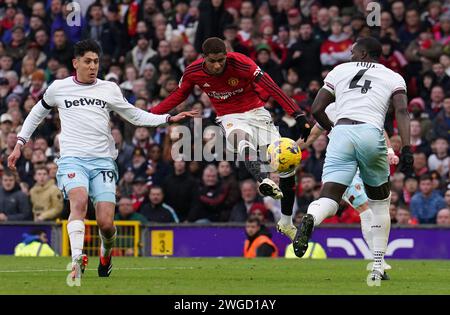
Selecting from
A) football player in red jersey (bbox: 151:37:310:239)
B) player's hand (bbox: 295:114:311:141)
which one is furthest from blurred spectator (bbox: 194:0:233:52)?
player's hand (bbox: 295:114:311:141)

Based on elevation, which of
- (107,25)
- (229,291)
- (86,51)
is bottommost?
(229,291)

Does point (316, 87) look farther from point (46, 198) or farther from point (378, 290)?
point (378, 290)

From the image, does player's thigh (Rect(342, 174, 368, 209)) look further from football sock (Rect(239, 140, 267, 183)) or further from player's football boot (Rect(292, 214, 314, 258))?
player's football boot (Rect(292, 214, 314, 258))

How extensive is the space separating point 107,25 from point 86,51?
1436 centimetres

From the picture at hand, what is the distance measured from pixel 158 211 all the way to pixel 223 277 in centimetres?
836

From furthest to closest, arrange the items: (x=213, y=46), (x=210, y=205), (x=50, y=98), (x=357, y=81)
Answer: (x=210, y=205)
(x=213, y=46)
(x=50, y=98)
(x=357, y=81)

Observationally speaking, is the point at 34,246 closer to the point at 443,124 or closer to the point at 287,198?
the point at 287,198

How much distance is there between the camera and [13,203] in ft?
77.6

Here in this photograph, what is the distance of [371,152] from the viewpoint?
1318cm

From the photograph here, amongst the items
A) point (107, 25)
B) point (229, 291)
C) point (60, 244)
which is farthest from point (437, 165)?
point (229, 291)

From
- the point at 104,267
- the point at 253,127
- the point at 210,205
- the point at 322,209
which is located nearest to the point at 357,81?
the point at 322,209

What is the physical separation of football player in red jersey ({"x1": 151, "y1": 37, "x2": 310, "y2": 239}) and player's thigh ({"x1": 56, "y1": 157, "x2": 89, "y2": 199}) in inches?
88.6

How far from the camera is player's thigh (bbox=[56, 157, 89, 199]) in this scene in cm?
1367

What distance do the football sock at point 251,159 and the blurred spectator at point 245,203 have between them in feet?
21.4
